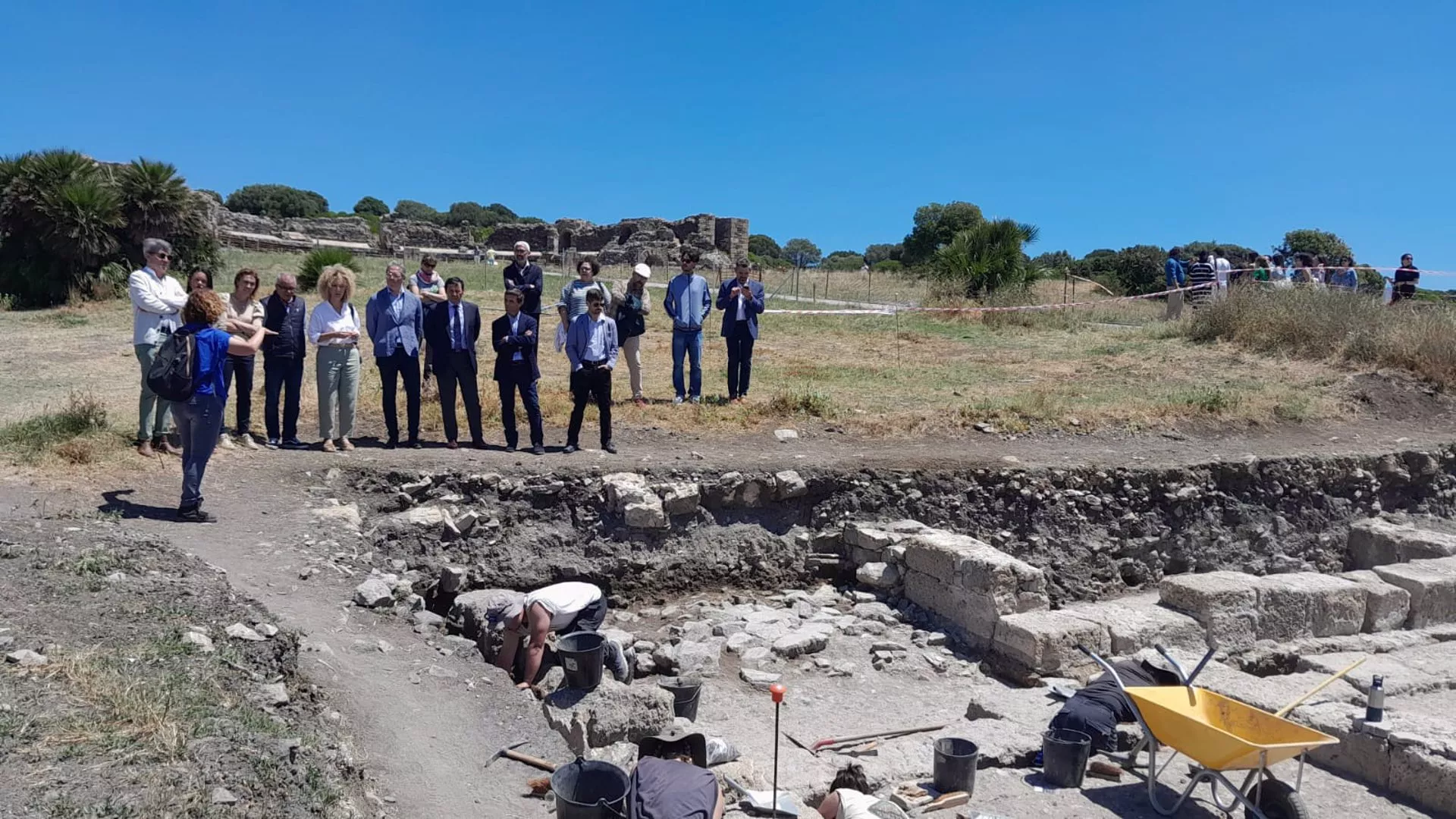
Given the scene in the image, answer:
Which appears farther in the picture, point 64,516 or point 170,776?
point 64,516

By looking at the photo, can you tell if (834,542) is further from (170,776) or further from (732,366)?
(170,776)

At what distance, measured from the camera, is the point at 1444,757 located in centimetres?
589

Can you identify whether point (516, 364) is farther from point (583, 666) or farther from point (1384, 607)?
point (1384, 607)

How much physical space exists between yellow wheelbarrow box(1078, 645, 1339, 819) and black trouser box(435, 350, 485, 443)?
6478 millimetres

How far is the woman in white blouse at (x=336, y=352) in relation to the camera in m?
9.15

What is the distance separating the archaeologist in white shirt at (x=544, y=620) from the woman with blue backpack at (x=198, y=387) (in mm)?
2378

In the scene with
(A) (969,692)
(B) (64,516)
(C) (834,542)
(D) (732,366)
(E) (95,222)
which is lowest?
(A) (969,692)

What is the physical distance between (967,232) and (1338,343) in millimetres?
10107

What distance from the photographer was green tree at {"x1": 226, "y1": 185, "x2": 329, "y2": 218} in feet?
197

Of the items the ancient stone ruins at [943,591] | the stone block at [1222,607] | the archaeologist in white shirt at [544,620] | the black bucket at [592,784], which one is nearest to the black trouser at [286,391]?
the ancient stone ruins at [943,591]

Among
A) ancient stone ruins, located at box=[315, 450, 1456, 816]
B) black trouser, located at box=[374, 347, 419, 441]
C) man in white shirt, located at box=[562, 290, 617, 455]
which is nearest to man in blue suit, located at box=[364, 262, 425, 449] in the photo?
black trouser, located at box=[374, 347, 419, 441]

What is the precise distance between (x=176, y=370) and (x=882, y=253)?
6778cm

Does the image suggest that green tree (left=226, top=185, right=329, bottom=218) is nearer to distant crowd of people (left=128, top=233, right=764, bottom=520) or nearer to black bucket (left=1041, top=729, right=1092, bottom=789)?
distant crowd of people (left=128, top=233, right=764, bottom=520)

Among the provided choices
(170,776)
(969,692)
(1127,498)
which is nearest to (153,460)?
(170,776)
